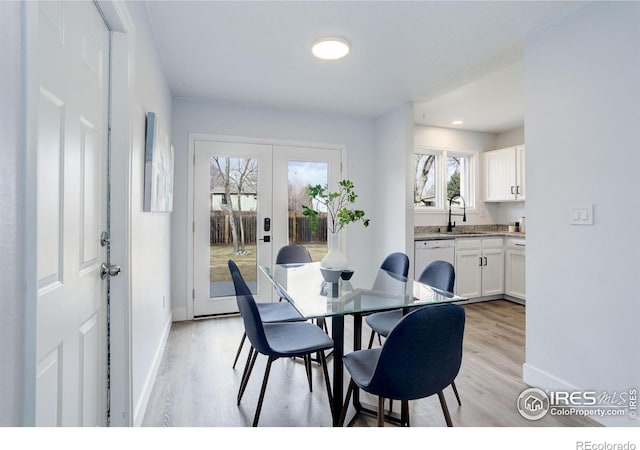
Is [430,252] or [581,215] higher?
[581,215]

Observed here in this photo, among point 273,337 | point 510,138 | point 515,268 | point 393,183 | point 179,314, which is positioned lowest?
point 179,314

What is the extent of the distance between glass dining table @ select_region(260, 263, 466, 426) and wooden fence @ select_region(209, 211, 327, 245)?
5.35 feet

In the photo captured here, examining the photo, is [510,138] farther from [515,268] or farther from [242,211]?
[242,211]

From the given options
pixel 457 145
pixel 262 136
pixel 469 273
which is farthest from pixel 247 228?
pixel 457 145

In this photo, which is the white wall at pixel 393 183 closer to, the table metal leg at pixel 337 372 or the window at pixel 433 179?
the window at pixel 433 179

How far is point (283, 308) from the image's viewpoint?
8.23 feet

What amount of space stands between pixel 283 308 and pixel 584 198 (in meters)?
2.08

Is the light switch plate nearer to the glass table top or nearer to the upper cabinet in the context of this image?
the glass table top

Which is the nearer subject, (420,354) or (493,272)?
(420,354)

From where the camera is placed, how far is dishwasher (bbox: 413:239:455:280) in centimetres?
387

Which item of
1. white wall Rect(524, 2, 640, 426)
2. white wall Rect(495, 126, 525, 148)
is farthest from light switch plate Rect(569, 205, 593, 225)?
white wall Rect(495, 126, 525, 148)

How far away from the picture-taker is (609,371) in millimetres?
1812
